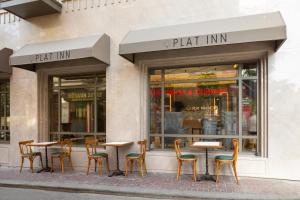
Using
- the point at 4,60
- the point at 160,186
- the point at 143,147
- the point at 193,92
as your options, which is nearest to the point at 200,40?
the point at 193,92

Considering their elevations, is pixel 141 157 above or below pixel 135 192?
above

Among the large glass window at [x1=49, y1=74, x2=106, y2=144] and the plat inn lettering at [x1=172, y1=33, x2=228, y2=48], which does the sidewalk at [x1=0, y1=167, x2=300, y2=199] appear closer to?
the large glass window at [x1=49, y1=74, x2=106, y2=144]

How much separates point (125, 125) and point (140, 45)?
2501mm

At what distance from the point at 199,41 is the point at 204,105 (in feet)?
7.07

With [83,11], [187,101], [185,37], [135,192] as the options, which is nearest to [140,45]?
[185,37]

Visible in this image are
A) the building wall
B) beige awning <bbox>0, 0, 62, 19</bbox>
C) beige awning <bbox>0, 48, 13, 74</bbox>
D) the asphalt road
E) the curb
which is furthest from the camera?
beige awning <bbox>0, 48, 13, 74</bbox>

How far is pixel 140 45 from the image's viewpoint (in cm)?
Answer: 667

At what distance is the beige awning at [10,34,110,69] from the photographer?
280 inches

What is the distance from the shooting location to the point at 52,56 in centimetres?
738

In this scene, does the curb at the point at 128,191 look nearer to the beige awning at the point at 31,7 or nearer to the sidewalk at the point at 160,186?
the sidewalk at the point at 160,186

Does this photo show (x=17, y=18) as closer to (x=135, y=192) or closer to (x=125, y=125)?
(x=125, y=125)

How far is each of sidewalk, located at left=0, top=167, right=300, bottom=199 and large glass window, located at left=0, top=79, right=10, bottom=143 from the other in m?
2.62

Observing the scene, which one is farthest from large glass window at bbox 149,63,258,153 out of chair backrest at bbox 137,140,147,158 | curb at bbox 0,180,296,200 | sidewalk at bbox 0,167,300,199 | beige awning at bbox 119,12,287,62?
curb at bbox 0,180,296,200

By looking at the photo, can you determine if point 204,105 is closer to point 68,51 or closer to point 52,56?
point 68,51
